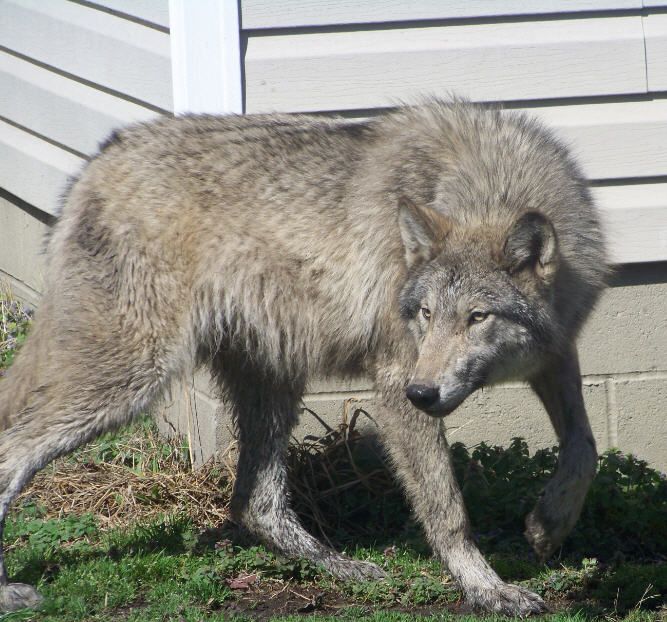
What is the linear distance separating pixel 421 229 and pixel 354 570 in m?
1.82

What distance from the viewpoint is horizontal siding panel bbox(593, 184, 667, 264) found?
664 centimetres

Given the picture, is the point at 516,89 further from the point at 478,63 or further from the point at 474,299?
the point at 474,299

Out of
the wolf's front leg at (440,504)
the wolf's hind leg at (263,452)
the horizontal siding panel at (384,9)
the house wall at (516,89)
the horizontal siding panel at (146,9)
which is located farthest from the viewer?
the horizontal siding panel at (146,9)

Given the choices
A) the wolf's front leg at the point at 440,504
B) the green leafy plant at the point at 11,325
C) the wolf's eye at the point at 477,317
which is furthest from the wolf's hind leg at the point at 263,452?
the green leafy plant at the point at 11,325

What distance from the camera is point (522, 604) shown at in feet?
16.9

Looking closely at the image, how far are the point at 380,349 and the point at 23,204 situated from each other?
4.88 m

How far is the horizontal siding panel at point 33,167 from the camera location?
8.39m

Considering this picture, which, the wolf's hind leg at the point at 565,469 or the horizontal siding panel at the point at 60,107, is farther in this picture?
the horizontal siding panel at the point at 60,107

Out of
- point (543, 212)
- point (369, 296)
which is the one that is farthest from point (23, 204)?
point (543, 212)

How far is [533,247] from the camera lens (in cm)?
497

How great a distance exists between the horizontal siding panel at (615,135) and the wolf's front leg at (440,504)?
2.18 metres

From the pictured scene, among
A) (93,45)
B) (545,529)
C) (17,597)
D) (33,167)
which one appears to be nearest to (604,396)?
(545,529)

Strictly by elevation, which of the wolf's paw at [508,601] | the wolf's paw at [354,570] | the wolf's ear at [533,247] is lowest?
the wolf's paw at [508,601]

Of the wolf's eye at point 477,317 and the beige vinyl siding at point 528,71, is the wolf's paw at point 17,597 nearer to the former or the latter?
the wolf's eye at point 477,317
